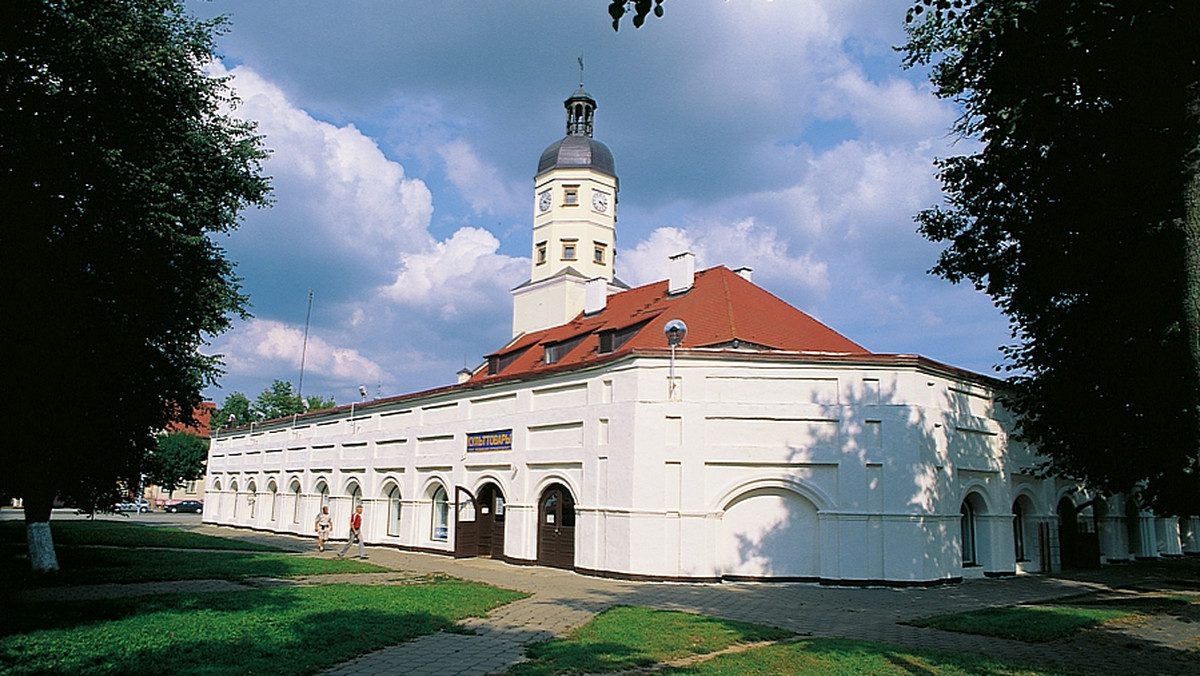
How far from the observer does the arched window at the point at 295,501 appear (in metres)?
40.2

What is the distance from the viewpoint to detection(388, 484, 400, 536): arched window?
3212 cm

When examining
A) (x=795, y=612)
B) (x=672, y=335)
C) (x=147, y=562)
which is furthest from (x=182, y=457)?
(x=795, y=612)

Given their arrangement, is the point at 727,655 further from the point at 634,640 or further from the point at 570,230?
the point at 570,230

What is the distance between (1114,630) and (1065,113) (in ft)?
30.5

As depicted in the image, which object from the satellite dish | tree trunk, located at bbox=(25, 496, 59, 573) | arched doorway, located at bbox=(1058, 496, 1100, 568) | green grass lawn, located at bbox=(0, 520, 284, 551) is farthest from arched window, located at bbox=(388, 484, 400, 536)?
arched doorway, located at bbox=(1058, 496, 1100, 568)

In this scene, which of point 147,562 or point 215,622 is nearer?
point 215,622

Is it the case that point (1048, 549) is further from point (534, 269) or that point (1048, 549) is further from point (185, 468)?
point (185, 468)

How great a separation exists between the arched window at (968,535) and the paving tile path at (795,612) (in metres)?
0.95

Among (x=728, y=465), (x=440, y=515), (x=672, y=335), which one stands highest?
(x=672, y=335)

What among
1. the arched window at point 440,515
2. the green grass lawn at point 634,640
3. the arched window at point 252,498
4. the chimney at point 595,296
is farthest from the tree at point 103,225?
the arched window at point 252,498

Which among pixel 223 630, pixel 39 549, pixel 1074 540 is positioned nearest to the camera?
pixel 223 630

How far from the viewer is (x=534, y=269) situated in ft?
143

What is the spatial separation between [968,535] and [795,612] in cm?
1050

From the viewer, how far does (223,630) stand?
36.0ft
